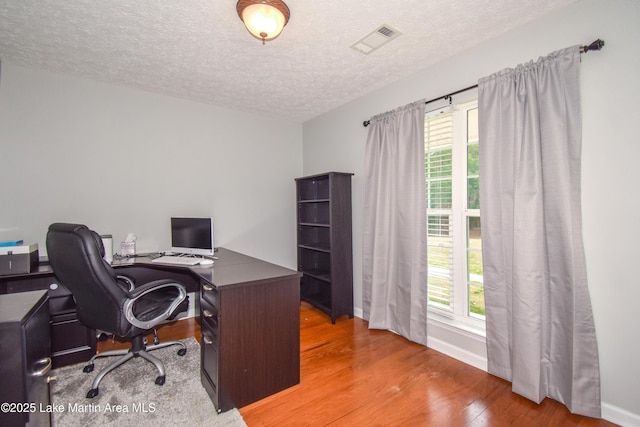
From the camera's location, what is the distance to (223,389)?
1671 millimetres

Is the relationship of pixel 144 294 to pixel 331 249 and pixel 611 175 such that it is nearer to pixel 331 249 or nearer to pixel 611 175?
pixel 331 249

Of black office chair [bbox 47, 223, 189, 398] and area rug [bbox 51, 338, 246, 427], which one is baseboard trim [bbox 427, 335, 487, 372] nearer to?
area rug [bbox 51, 338, 246, 427]

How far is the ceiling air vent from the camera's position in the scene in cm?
195

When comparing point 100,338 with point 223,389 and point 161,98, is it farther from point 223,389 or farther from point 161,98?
point 161,98

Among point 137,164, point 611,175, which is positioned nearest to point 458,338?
point 611,175

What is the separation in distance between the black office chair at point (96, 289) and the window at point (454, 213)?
7.50 feet

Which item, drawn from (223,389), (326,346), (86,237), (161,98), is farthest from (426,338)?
(161,98)

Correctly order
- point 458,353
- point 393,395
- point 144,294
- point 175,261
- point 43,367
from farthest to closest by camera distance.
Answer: point 175,261, point 458,353, point 144,294, point 393,395, point 43,367

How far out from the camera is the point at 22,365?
0.85 meters

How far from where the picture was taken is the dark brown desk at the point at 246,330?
5.50 feet

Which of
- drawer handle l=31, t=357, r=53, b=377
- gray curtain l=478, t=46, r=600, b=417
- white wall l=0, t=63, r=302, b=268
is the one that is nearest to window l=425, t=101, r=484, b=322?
gray curtain l=478, t=46, r=600, b=417

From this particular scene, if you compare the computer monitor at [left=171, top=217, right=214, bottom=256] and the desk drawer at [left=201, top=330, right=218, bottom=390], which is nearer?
the desk drawer at [left=201, top=330, right=218, bottom=390]

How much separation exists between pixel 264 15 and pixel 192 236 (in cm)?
211

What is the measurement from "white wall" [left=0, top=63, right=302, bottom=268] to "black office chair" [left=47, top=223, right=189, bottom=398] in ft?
3.77
